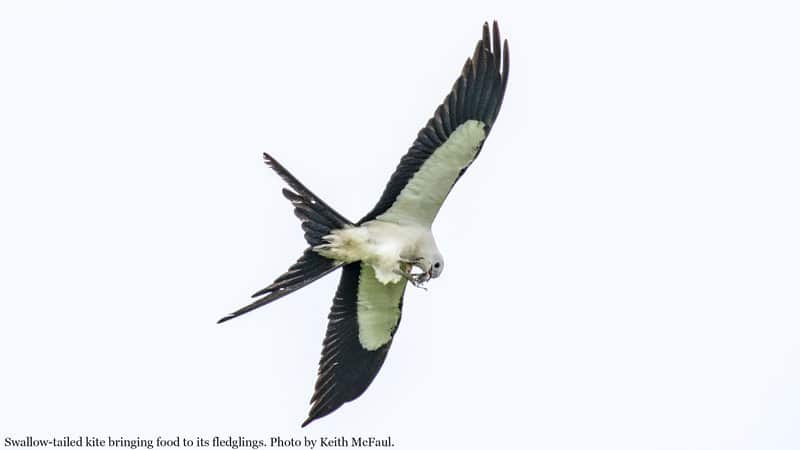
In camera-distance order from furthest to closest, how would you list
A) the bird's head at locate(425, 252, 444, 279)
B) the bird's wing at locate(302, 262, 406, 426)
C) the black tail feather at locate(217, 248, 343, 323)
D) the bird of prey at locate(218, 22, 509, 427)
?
1. the bird's wing at locate(302, 262, 406, 426)
2. the bird's head at locate(425, 252, 444, 279)
3. the bird of prey at locate(218, 22, 509, 427)
4. the black tail feather at locate(217, 248, 343, 323)

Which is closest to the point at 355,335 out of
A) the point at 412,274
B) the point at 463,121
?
the point at 412,274

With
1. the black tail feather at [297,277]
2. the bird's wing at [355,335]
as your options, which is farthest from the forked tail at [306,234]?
the bird's wing at [355,335]

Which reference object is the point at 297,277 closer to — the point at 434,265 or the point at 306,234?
the point at 306,234

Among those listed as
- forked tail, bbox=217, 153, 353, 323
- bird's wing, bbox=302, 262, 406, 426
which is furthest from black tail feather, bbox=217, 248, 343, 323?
bird's wing, bbox=302, 262, 406, 426

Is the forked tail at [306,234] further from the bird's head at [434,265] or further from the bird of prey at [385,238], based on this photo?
the bird's head at [434,265]

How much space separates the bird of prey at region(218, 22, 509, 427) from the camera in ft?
42.2

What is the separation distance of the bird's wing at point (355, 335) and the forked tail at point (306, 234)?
74cm

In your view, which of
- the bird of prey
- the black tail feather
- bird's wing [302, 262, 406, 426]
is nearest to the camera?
the black tail feather

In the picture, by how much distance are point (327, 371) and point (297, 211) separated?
1864mm

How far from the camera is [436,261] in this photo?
13.4 meters

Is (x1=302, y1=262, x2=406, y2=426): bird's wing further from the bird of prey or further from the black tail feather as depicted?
the black tail feather

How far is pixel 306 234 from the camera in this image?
1298 centimetres

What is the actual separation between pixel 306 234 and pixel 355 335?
1.50 meters

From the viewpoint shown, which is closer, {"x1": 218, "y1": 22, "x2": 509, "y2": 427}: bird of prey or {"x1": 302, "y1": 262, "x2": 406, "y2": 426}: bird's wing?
{"x1": 218, "y1": 22, "x2": 509, "y2": 427}: bird of prey
